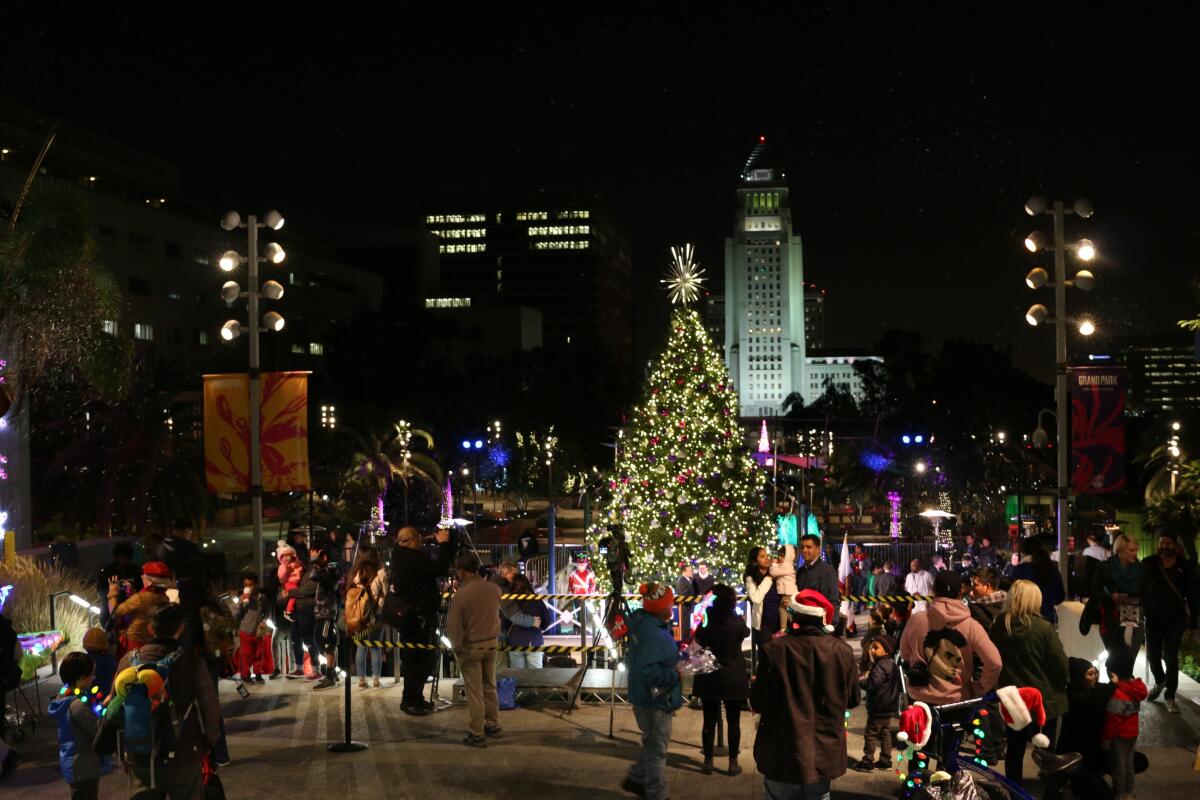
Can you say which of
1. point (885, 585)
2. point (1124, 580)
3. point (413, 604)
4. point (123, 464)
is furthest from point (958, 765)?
point (123, 464)

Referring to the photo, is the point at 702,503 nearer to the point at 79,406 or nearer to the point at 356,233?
the point at 79,406

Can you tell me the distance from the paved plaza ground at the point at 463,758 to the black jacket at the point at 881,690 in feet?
1.59

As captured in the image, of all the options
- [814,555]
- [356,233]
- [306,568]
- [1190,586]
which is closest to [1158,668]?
[1190,586]

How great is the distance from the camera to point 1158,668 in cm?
1136

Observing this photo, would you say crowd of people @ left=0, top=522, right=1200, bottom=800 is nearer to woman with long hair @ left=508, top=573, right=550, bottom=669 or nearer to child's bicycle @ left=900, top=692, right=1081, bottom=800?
woman with long hair @ left=508, top=573, right=550, bottom=669

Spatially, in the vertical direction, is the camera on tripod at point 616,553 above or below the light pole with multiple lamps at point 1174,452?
below

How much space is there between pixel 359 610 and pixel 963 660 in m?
6.19

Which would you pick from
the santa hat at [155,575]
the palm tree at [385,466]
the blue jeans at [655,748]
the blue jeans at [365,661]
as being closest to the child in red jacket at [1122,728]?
the blue jeans at [655,748]

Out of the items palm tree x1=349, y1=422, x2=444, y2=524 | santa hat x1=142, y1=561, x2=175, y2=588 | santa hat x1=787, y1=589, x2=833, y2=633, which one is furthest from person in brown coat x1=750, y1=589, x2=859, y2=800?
palm tree x1=349, y1=422, x2=444, y2=524

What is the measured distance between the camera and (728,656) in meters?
9.18

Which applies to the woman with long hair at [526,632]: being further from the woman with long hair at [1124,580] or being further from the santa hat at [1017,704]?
the santa hat at [1017,704]

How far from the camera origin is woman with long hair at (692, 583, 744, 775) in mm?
9125

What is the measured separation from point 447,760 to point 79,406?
2600 cm

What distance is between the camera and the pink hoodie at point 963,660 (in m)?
7.72
